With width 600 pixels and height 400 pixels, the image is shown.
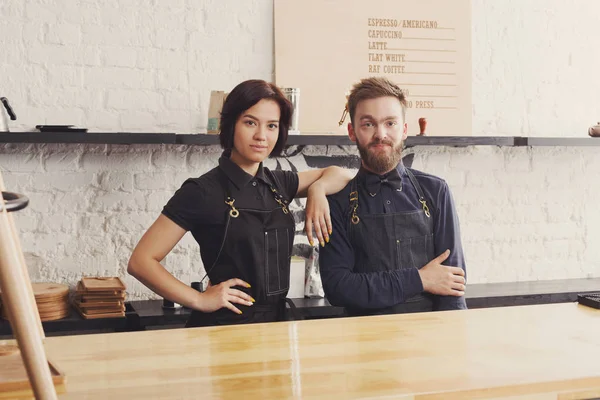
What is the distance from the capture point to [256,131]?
8.33 feet

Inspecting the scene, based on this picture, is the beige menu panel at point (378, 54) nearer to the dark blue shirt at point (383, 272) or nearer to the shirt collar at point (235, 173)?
the dark blue shirt at point (383, 272)

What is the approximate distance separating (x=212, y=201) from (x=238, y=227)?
12 cm

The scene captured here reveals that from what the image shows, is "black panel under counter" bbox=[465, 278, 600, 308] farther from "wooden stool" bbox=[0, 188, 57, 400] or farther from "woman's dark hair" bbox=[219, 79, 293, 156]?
"wooden stool" bbox=[0, 188, 57, 400]

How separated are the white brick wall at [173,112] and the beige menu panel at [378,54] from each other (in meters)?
0.10

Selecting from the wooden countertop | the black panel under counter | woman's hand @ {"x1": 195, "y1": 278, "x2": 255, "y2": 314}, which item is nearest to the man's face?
woman's hand @ {"x1": 195, "y1": 278, "x2": 255, "y2": 314}

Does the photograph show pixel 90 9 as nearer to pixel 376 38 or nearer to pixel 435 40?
pixel 376 38

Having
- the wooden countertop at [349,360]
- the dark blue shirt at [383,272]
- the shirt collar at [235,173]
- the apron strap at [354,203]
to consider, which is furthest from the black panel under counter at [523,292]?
the wooden countertop at [349,360]

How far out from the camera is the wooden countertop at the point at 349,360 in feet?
4.25

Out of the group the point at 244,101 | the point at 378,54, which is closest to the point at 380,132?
the point at 244,101

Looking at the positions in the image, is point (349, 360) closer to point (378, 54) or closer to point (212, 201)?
point (212, 201)

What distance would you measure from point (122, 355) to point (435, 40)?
9.19ft

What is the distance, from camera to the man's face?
2672 mm

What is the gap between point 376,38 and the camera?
12.2 feet

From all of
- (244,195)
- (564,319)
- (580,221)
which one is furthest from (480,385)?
(580,221)
